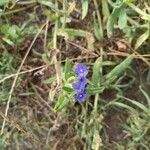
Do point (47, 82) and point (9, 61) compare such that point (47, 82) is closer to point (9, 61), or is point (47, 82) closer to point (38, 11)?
point (9, 61)

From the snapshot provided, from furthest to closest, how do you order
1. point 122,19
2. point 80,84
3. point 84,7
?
point 84,7 → point 122,19 → point 80,84

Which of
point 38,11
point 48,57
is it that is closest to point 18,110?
point 48,57

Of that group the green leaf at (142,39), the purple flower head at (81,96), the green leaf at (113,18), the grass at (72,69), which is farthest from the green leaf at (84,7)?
the purple flower head at (81,96)

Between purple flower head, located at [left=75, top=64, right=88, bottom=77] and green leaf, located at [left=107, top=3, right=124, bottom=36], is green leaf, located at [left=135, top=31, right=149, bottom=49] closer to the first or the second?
green leaf, located at [left=107, top=3, right=124, bottom=36]

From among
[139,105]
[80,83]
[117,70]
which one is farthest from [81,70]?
[139,105]

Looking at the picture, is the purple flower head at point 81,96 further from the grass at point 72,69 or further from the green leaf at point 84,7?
the green leaf at point 84,7

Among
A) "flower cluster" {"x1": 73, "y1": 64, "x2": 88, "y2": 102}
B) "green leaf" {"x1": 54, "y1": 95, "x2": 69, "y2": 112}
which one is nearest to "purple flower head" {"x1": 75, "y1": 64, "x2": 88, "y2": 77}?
"flower cluster" {"x1": 73, "y1": 64, "x2": 88, "y2": 102}

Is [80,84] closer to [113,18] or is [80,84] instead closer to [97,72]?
[97,72]
